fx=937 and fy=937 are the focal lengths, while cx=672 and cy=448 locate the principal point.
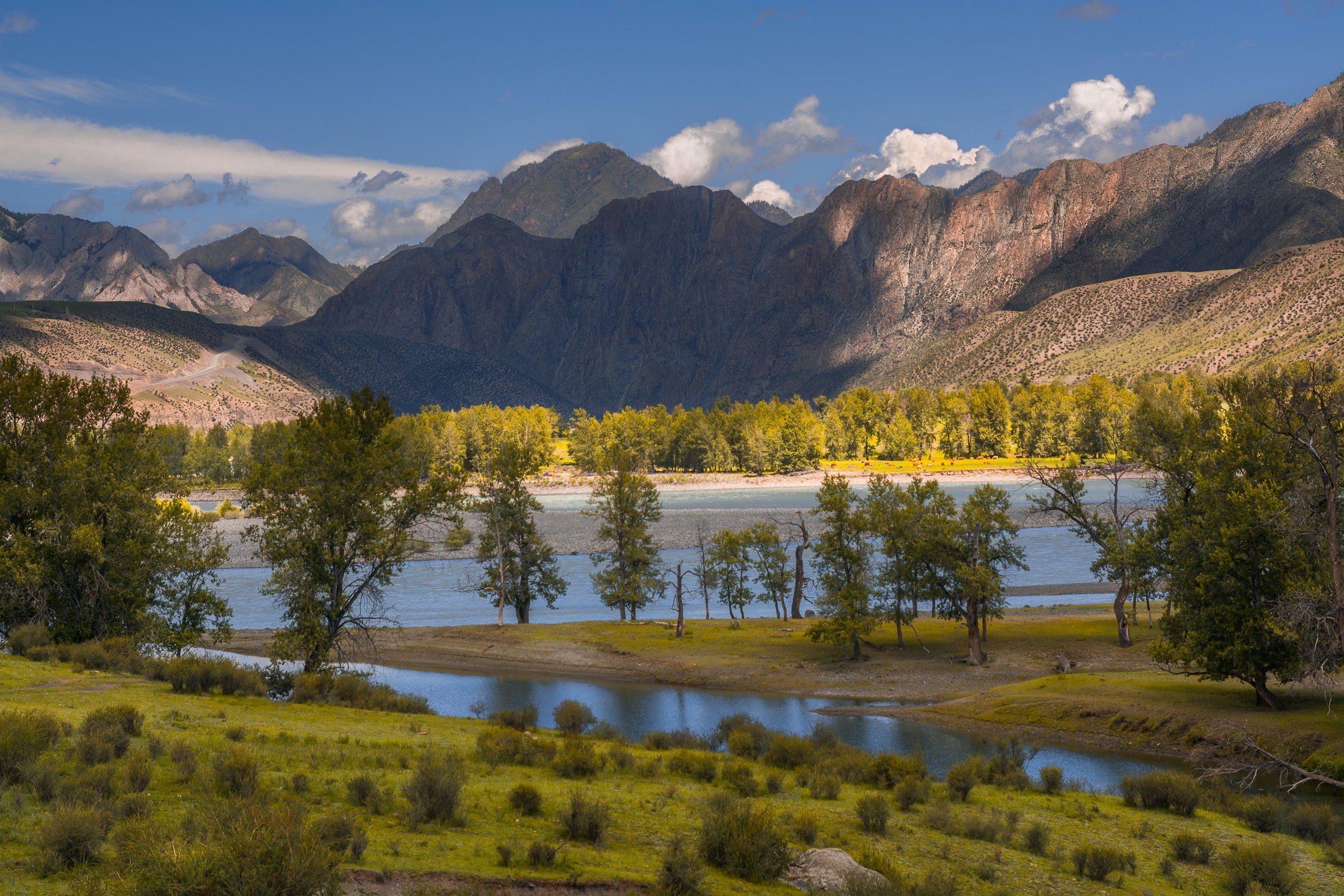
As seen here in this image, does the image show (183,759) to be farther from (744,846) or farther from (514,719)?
(514,719)

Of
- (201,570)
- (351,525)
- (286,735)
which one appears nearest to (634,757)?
(286,735)

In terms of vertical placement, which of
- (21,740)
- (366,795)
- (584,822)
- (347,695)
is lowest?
(347,695)

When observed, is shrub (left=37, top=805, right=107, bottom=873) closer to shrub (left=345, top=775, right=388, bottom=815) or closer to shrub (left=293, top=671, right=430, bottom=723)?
shrub (left=345, top=775, right=388, bottom=815)

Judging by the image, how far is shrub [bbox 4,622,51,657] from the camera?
27.3m

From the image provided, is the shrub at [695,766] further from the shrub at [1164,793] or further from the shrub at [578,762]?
the shrub at [1164,793]

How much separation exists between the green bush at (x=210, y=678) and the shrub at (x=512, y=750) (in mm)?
8622

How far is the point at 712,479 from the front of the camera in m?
152

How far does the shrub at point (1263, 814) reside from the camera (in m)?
19.7

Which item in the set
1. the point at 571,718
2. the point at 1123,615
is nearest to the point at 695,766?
the point at 571,718

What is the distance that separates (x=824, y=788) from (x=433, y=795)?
8.35 m

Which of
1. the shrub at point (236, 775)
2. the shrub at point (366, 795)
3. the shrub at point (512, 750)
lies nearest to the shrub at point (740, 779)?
the shrub at point (512, 750)

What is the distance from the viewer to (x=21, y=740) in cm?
1373

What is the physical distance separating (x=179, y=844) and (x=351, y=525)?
23147 millimetres

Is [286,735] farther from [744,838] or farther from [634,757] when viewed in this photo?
[744,838]
